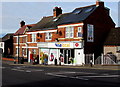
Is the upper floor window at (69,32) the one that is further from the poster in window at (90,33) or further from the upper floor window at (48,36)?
the upper floor window at (48,36)

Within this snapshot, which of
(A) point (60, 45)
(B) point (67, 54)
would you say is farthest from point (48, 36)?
(B) point (67, 54)

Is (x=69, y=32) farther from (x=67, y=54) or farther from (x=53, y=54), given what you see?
(x=53, y=54)

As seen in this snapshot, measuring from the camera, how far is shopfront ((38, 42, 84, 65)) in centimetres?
2962

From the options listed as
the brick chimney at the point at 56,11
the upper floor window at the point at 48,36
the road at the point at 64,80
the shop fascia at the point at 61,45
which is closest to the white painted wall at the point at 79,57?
the shop fascia at the point at 61,45

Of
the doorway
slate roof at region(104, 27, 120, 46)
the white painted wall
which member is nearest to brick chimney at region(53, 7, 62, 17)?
the doorway

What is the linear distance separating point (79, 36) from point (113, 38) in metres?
5.73

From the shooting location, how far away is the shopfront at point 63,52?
97.2 feet

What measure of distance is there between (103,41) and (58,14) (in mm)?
12215

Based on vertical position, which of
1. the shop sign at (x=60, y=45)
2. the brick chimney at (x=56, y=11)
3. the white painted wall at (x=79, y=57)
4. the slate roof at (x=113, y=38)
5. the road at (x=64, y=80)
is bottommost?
the road at (x=64, y=80)

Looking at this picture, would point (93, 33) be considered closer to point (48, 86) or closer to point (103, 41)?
point (103, 41)

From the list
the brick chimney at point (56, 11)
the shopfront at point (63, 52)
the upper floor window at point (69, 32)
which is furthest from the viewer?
the brick chimney at point (56, 11)

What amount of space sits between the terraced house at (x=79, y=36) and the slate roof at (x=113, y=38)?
88 centimetres

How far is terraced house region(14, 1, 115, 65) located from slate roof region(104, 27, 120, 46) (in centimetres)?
88

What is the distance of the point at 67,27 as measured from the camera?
105ft
